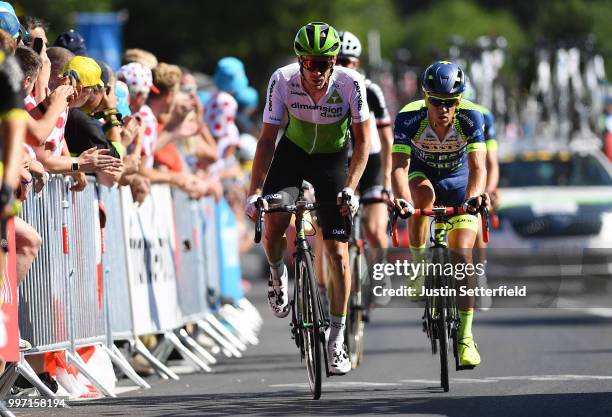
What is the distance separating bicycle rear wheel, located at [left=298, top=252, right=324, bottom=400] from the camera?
11.3 metres

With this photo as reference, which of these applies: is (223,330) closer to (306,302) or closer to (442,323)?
(442,323)

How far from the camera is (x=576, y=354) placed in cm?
1506

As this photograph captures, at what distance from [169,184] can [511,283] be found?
759cm

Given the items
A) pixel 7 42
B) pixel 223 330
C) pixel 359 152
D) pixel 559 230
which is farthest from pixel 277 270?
pixel 559 230

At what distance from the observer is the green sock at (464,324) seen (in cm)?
1216

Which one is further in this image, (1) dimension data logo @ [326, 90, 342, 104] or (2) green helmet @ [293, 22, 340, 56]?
(1) dimension data logo @ [326, 90, 342, 104]

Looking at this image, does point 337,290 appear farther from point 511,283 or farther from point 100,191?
point 511,283

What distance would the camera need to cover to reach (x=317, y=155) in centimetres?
1212

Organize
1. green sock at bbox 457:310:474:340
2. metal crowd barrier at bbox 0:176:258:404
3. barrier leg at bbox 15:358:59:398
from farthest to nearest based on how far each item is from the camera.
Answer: green sock at bbox 457:310:474:340, metal crowd barrier at bbox 0:176:258:404, barrier leg at bbox 15:358:59:398

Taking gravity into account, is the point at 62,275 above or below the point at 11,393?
above

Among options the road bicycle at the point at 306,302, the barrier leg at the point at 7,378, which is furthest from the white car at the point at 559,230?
the barrier leg at the point at 7,378

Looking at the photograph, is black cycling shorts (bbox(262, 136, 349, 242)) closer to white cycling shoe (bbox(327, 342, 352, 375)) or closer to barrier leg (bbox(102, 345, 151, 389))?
white cycling shoe (bbox(327, 342, 352, 375))

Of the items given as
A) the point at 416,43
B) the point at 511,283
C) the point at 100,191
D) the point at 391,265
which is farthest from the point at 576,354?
the point at 416,43

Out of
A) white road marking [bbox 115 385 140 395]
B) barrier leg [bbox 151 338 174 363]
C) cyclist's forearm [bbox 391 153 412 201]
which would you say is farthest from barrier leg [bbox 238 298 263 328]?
cyclist's forearm [bbox 391 153 412 201]
